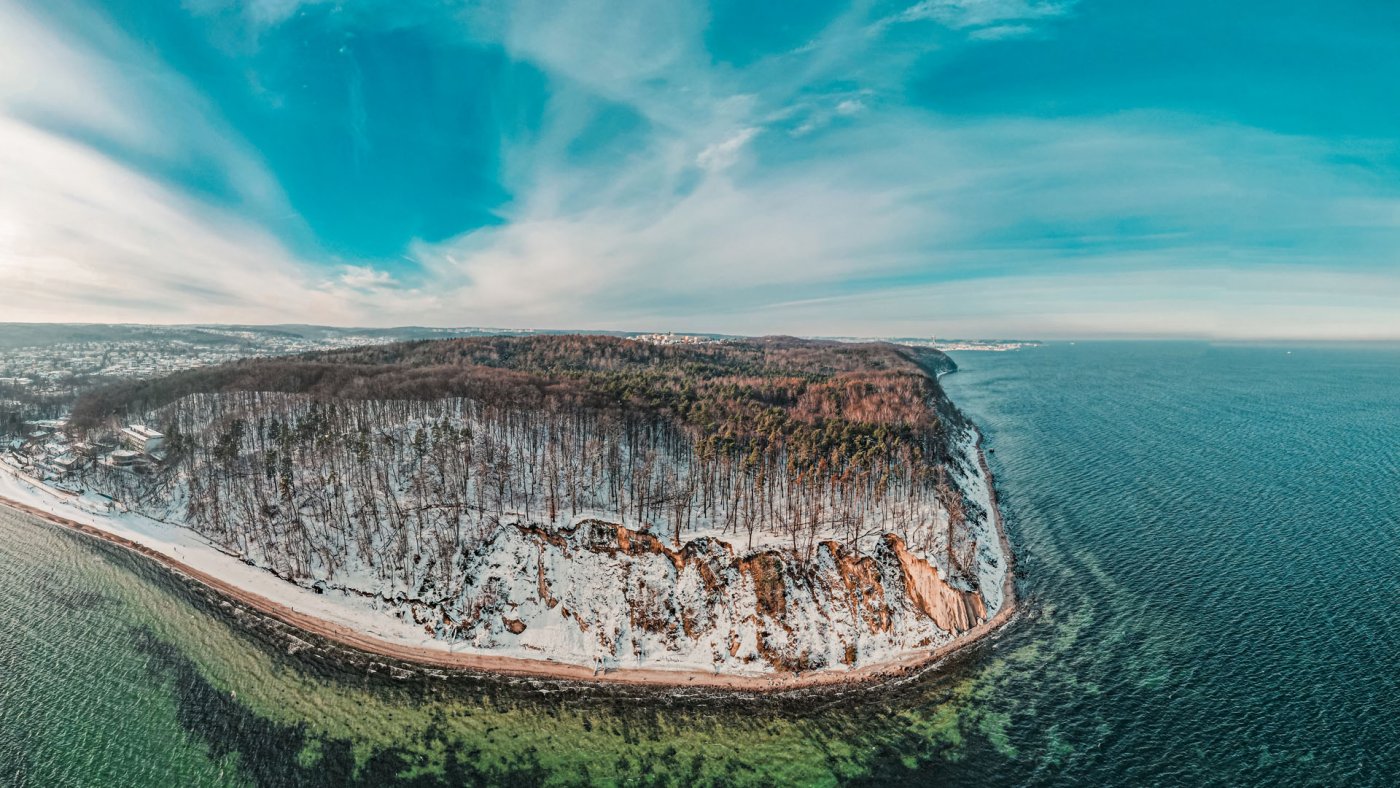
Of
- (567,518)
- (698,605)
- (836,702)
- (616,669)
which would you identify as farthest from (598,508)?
(836,702)

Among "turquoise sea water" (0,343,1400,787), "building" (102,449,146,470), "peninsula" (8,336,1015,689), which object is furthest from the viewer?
"building" (102,449,146,470)

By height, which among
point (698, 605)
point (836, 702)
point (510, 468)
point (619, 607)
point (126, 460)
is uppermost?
point (510, 468)

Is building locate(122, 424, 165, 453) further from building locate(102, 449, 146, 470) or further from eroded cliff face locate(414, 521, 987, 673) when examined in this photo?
eroded cliff face locate(414, 521, 987, 673)

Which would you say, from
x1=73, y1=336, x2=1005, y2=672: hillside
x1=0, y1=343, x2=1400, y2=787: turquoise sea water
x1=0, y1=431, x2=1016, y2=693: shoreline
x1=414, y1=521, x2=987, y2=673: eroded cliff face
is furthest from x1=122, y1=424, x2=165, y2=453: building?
x1=414, y1=521, x2=987, y2=673: eroded cliff face

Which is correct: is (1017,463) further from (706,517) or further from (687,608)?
(687,608)

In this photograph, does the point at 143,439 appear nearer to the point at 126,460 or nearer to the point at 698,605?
the point at 126,460
